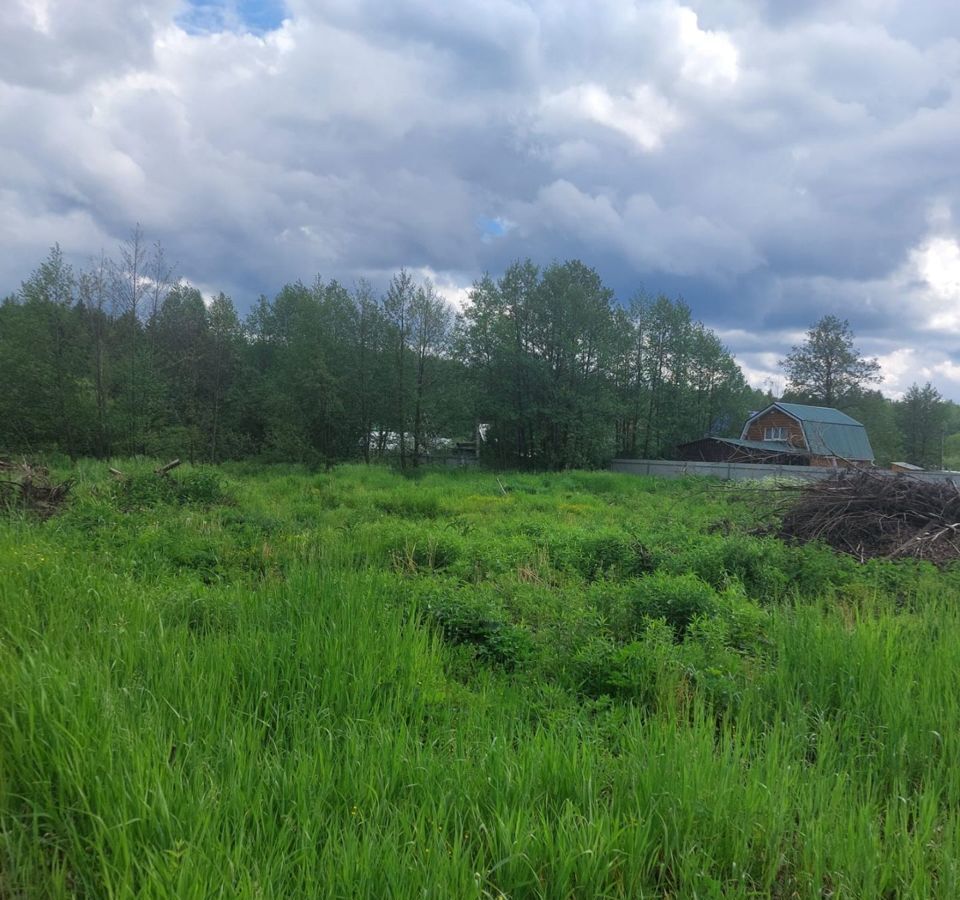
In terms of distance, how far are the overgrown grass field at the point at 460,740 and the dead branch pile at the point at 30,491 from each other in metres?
5.04

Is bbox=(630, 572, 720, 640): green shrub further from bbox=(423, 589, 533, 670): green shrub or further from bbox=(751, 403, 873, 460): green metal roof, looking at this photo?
bbox=(751, 403, 873, 460): green metal roof

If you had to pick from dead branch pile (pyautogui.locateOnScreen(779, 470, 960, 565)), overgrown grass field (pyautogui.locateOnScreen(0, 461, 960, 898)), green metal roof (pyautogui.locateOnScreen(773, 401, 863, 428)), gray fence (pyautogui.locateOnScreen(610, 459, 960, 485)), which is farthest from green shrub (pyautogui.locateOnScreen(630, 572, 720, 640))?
green metal roof (pyautogui.locateOnScreen(773, 401, 863, 428))

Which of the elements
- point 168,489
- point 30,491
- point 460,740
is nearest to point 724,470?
point 168,489

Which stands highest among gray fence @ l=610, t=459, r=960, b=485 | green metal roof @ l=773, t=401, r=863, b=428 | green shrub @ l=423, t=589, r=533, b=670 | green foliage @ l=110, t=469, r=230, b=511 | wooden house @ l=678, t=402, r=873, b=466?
green metal roof @ l=773, t=401, r=863, b=428

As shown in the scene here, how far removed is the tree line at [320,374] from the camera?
2609cm

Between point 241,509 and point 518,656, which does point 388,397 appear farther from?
point 518,656

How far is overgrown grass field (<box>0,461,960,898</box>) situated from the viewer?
7.26ft

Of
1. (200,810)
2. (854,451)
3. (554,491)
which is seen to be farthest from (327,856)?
(854,451)

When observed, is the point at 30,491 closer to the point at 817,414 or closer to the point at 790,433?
the point at 790,433

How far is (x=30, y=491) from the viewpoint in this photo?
37.1 ft

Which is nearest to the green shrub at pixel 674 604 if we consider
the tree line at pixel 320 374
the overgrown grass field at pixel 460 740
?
the overgrown grass field at pixel 460 740

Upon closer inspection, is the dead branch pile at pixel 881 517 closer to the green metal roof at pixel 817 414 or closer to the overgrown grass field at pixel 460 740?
the overgrown grass field at pixel 460 740

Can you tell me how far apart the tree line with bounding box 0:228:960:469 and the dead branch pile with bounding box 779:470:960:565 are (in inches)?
939

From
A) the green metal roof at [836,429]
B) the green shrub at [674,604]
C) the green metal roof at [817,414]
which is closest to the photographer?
the green shrub at [674,604]
